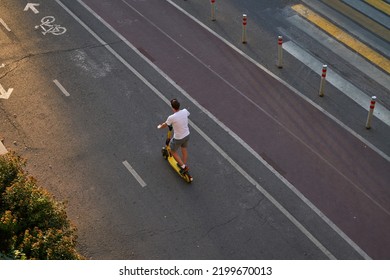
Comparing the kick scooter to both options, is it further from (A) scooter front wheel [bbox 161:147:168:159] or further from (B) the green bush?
(B) the green bush

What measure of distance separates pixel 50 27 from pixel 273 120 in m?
8.06

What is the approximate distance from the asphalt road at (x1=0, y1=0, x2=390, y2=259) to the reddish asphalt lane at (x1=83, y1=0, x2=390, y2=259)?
3 cm

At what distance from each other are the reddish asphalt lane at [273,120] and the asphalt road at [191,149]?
33 mm

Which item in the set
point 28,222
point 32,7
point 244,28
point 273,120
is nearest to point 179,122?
point 273,120

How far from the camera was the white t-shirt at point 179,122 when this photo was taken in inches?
457

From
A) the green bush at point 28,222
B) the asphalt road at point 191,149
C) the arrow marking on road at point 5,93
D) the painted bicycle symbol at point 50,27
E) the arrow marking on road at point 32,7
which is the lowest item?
the asphalt road at point 191,149

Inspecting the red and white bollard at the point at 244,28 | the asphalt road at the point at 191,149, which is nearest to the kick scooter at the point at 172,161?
the asphalt road at the point at 191,149

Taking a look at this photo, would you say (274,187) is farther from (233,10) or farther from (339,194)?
(233,10)

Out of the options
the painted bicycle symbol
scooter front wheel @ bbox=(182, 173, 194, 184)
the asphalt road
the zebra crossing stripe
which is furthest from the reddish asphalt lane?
the zebra crossing stripe

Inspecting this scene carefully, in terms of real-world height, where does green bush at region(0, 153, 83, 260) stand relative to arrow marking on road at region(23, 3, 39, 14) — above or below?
above

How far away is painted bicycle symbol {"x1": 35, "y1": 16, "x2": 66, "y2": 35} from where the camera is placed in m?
17.1

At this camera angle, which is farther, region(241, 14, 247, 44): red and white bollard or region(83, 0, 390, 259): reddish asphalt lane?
region(241, 14, 247, 44): red and white bollard

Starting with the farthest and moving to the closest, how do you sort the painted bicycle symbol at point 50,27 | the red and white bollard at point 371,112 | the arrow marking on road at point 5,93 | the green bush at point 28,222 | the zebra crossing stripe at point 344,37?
the painted bicycle symbol at point 50,27 → the zebra crossing stripe at point 344,37 → the arrow marking on road at point 5,93 → the red and white bollard at point 371,112 → the green bush at point 28,222

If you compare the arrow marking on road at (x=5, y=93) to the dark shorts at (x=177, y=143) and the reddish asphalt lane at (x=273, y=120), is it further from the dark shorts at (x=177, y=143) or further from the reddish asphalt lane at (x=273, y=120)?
the dark shorts at (x=177, y=143)
